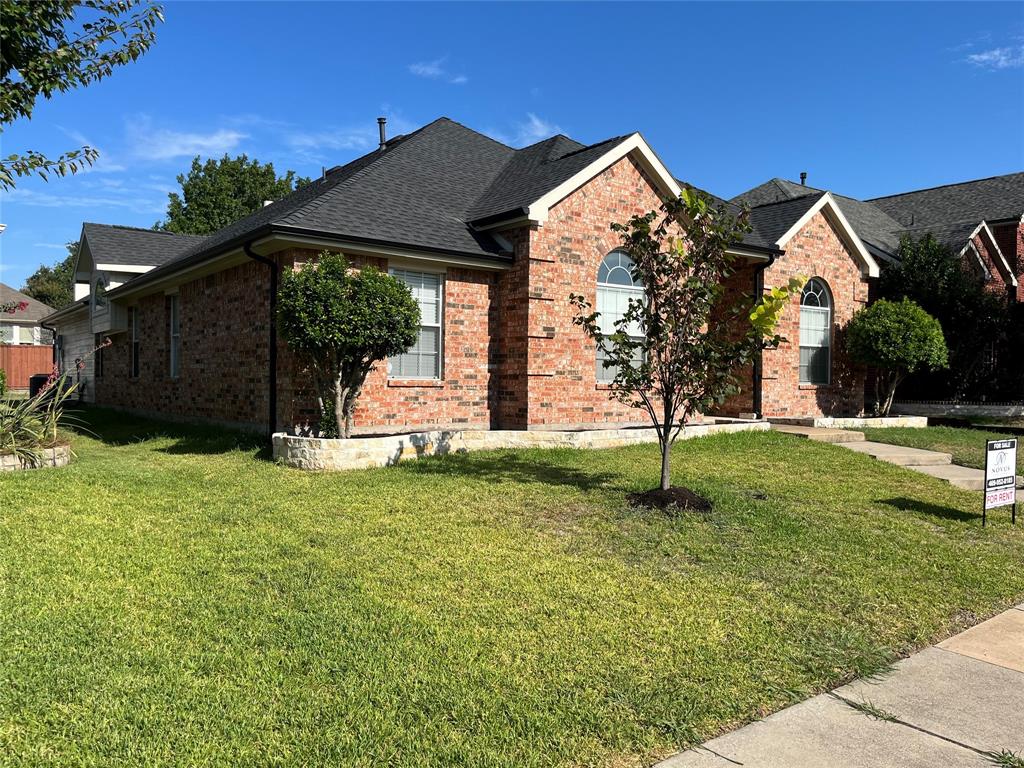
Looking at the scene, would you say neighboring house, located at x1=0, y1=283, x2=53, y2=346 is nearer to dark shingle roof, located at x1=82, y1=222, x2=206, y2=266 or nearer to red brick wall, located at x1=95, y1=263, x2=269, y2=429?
dark shingle roof, located at x1=82, y1=222, x2=206, y2=266

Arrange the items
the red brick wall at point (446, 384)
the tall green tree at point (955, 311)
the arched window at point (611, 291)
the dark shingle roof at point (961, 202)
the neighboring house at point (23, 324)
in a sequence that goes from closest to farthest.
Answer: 1. the red brick wall at point (446, 384)
2. the arched window at point (611, 291)
3. the tall green tree at point (955, 311)
4. the dark shingle roof at point (961, 202)
5. the neighboring house at point (23, 324)

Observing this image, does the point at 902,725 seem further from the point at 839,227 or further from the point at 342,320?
the point at 839,227

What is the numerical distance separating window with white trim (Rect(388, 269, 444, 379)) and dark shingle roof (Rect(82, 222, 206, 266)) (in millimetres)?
11435

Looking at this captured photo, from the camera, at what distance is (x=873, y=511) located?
785cm

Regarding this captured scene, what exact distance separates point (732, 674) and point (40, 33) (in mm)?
7649

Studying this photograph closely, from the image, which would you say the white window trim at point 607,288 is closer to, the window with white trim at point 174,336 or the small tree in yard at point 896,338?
the small tree in yard at point 896,338

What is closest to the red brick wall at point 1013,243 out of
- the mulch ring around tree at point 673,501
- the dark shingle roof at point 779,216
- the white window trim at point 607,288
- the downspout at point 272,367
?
the dark shingle roof at point 779,216

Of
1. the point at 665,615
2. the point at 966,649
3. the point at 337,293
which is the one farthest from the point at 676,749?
the point at 337,293

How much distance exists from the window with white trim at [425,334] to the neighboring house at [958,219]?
40.5 ft

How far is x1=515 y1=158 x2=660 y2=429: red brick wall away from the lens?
1243cm

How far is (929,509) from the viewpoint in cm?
812

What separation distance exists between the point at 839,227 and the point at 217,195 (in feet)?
131

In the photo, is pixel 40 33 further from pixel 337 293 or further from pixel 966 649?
pixel 966 649

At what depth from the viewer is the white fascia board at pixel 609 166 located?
12203mm
